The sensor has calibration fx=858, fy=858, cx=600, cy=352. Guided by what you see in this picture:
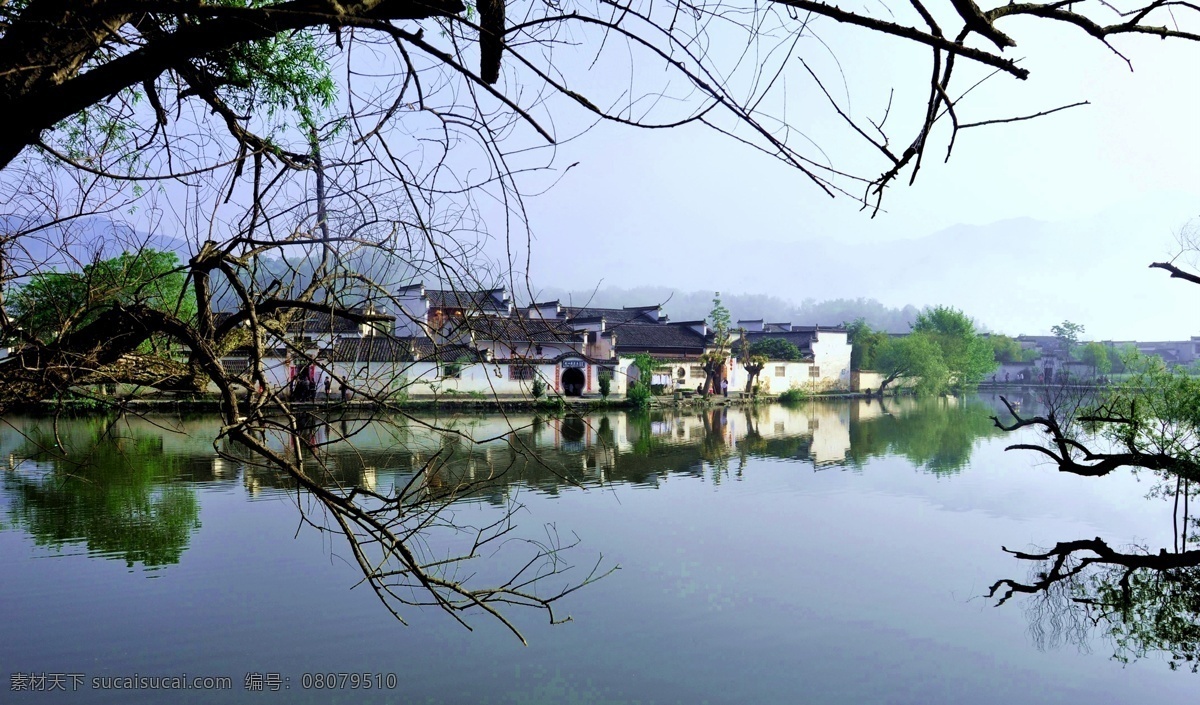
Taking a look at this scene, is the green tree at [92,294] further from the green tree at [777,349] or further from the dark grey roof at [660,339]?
the green tree at [777,349]

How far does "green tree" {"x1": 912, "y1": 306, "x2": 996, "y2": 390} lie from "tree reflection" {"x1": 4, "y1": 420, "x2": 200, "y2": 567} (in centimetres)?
3281

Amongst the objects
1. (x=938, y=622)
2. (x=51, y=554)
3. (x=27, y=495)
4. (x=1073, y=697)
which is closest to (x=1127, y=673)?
(x=1073, y=697)

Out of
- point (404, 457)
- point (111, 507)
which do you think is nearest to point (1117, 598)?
point (404, 457)

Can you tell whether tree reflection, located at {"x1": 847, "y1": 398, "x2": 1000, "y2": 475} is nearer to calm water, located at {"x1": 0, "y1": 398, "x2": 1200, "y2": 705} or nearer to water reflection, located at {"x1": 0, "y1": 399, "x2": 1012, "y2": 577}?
water reflection, located at {"x1": 0, "y1": 399, "x2": 1012, "y2": 577}

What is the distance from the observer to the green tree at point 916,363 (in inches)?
1364

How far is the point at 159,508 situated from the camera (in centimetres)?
938

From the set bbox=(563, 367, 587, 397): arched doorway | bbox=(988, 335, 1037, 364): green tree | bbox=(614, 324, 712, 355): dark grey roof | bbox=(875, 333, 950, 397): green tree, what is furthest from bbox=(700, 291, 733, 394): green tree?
bbox=(988, 335, 1037, 364): green tree

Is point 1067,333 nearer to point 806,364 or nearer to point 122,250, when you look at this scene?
point 806,364

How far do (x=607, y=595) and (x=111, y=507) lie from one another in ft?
19.6

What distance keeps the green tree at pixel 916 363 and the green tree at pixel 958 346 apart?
49.7 inches

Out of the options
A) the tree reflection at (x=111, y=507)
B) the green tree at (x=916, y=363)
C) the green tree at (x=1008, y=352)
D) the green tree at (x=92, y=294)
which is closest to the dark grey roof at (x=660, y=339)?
the green tree at (x=916, y=363)

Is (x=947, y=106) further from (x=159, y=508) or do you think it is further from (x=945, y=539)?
(x=159, y=508)

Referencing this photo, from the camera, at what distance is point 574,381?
2558 centimetres

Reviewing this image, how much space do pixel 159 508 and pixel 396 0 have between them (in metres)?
9.44
